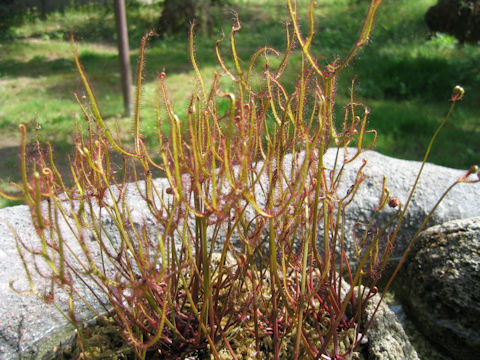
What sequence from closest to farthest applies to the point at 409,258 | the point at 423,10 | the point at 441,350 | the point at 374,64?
1. the point at 441,350
2. the point at 409,258
3. the point at 374,64
4. the point at 423,10

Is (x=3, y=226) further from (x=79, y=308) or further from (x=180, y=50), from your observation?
(x=180, y=50)

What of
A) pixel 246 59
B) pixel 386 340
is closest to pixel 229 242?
pixel 386 340

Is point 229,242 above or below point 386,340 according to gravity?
above

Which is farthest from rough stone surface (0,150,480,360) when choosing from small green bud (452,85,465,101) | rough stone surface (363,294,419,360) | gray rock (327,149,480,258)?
small green bud (452,85,465,101)

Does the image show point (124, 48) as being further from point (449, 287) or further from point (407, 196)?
point (449, 287)

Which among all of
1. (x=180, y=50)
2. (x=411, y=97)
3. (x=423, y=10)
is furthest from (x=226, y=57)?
(x=423, y=10)

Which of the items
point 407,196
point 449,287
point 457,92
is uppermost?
point 457,92

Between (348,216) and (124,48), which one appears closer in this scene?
(348,216)
